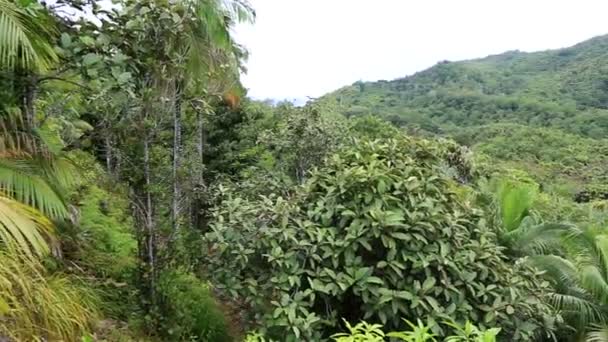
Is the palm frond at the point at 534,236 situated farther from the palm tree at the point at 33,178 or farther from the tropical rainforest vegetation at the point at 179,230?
the palm tree at the point at 33,178

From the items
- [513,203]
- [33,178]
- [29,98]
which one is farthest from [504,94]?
[33,178]

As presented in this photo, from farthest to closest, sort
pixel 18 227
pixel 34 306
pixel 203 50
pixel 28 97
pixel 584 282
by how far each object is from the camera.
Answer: pixel 584 282 → pixel 203 50 → pixel 28 97 → pixel 34 306 → pixel 18 227

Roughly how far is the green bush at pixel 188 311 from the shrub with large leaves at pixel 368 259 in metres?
0.53

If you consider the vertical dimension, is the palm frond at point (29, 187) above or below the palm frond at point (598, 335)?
above

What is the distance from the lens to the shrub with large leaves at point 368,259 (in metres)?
4.14

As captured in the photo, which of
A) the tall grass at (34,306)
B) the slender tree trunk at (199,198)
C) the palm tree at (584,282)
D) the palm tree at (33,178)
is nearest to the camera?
the tall grass at (34,306)

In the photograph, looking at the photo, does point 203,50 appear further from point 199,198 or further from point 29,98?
point 199,198

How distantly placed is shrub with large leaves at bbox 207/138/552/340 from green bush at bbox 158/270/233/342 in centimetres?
53

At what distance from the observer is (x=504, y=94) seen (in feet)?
153

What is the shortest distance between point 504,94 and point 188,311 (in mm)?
45886

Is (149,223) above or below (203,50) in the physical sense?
below

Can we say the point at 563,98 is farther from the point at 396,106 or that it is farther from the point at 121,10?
the point at 121,10

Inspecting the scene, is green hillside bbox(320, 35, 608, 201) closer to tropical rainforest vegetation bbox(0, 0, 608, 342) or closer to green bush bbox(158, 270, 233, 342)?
tropical rainforest vegetation bbox(0, 0, 608, 342)

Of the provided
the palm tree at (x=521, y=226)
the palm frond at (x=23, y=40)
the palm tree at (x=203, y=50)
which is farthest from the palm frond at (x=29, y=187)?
the palm tree at (x=521, y=226)
